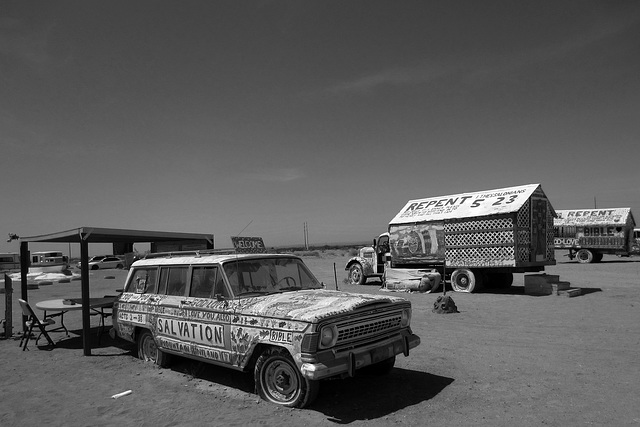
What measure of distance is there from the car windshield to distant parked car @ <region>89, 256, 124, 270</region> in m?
40.2

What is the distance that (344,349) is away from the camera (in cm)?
523

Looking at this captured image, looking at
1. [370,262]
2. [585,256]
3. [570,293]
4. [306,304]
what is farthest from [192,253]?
[585,256]

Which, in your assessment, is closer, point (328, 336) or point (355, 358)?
point (328, 336)

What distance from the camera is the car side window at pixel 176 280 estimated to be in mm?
7129

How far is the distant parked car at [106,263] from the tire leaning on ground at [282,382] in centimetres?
4119

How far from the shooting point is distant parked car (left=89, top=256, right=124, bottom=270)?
4284 cm

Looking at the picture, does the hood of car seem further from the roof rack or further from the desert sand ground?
the roof rack

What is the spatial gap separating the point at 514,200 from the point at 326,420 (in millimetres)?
13347

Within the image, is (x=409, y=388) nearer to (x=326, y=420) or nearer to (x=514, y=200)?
(x=326, y=420)

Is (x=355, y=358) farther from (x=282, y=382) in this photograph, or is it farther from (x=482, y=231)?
(x=482, y=231)

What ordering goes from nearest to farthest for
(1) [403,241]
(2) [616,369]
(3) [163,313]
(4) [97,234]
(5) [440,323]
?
1. (2) [616,369]
2. (3) [163,313]
3. (4) [97,234]
4. (5) [440,323]
5. (1) [403,241]

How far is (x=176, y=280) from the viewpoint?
729cm

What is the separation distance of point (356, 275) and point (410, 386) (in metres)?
16.0

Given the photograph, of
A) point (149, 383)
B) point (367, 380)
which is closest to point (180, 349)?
point (149, 383)
